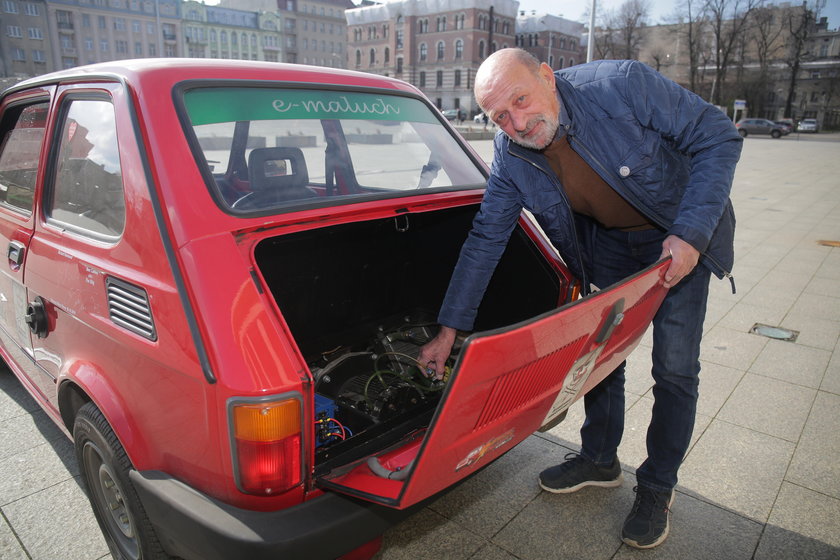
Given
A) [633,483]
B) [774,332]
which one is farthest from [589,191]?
[774,332]

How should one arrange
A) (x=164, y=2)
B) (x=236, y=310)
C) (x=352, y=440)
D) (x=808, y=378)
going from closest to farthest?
(x=236, y=310) < (x=352, y=440) < (x=808, y=378) < (x=164, y=2)

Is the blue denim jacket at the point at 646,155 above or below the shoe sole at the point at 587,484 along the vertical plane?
above

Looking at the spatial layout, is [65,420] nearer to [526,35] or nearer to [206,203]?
[206,203]

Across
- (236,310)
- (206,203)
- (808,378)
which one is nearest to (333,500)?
(236,310)

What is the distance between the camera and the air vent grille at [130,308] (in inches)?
65.2

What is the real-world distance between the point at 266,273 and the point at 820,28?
103 m

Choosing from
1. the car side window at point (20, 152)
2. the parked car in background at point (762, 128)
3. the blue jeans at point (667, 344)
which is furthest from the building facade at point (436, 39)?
the blue jeans at point (667, 344)

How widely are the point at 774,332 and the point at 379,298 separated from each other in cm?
355

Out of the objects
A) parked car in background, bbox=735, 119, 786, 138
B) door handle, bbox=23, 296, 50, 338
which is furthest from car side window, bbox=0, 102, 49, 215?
parked car in background, bbox=735, 119, 786, 138

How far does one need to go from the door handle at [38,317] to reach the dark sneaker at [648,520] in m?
2.49

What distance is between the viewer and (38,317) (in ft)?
7.35

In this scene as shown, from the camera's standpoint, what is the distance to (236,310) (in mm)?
1559

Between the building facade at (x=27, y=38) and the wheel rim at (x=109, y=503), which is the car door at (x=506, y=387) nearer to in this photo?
the wheel rim at (x=109, y=503)

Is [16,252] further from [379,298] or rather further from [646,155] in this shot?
[646,155]
